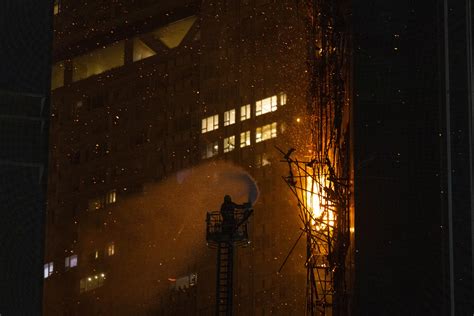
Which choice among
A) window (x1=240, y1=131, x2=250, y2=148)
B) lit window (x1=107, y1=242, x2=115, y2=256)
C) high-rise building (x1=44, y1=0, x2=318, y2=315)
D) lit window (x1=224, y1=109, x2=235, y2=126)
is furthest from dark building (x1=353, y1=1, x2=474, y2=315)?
lit window (x1=107, y1=242, x2=115, y2=256)

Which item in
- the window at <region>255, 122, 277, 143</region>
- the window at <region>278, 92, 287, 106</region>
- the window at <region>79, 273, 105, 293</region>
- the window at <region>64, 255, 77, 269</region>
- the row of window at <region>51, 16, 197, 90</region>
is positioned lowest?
the window at <region>79, 273, 105, 293</region>

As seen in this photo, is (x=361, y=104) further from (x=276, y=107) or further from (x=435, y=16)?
(x=276, y=107)

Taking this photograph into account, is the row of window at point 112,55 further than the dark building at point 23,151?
Yes

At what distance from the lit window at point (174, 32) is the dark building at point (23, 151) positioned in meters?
20.1

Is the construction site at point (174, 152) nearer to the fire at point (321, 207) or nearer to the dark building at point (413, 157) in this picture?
the fire at point (321, 207)

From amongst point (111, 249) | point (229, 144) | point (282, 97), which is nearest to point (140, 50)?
point (229, 144)

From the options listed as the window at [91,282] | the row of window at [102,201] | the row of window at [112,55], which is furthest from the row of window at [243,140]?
the window at [91,282]

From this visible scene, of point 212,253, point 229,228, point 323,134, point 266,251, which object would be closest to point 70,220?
point 212,253

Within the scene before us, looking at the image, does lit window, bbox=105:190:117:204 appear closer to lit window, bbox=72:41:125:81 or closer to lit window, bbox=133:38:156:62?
lit window, bbox=72:41:125:81

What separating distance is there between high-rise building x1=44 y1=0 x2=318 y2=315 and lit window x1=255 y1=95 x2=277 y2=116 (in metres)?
0.08

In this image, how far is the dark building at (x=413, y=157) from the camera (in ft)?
46.4

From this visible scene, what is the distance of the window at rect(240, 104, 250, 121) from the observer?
28.6m

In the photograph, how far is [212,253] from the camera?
29.3 metres

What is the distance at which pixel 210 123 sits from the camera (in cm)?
3050
